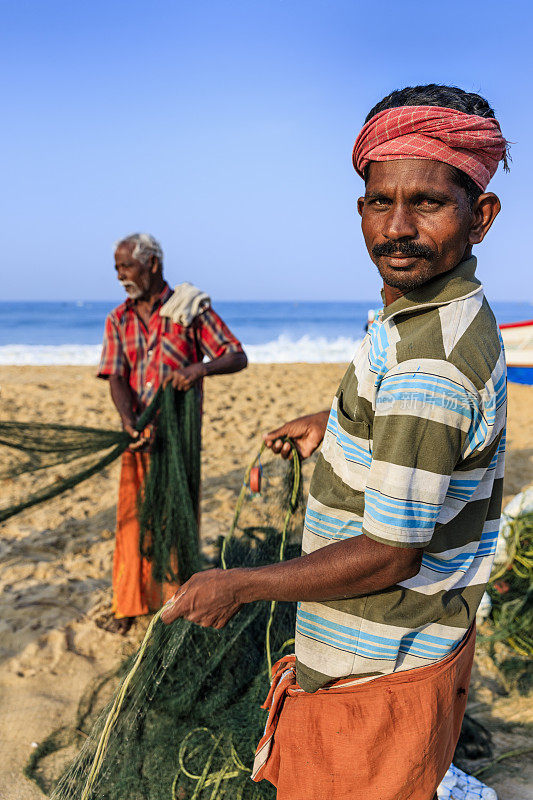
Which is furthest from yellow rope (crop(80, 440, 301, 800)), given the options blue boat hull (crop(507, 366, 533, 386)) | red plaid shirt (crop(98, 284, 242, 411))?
blue boat hull (crop(507, 366, 533, 386))

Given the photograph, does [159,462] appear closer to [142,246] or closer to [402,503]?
[142,246]

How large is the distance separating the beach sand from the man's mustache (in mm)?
2148

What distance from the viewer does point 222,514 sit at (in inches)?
203

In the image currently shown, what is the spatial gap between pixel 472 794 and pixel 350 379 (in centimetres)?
164

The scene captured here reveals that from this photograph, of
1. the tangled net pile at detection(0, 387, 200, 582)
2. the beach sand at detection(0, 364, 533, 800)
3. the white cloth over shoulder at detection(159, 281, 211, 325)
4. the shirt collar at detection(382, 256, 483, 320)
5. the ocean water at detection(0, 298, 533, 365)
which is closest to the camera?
the shirt collar at detection(382, 256, 483, 320)

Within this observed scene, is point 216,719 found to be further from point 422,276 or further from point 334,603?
point 422,276

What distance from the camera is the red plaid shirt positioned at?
11.2 ft

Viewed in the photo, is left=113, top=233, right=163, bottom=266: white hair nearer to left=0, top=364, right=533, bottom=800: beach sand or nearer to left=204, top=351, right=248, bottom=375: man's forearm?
left=204, top=351, right=248, bottom=375: man's forearm

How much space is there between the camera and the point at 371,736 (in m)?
1.25

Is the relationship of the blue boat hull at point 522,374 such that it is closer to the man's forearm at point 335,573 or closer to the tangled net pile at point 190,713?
the tangled net pile at point 190,713

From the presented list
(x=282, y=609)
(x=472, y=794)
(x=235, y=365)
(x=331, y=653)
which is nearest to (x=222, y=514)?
(x=235, y=365)

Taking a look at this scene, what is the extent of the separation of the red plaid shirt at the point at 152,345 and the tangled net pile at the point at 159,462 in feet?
0.62

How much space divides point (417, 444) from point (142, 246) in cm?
271

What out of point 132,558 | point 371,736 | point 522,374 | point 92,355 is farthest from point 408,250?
point 92,355
